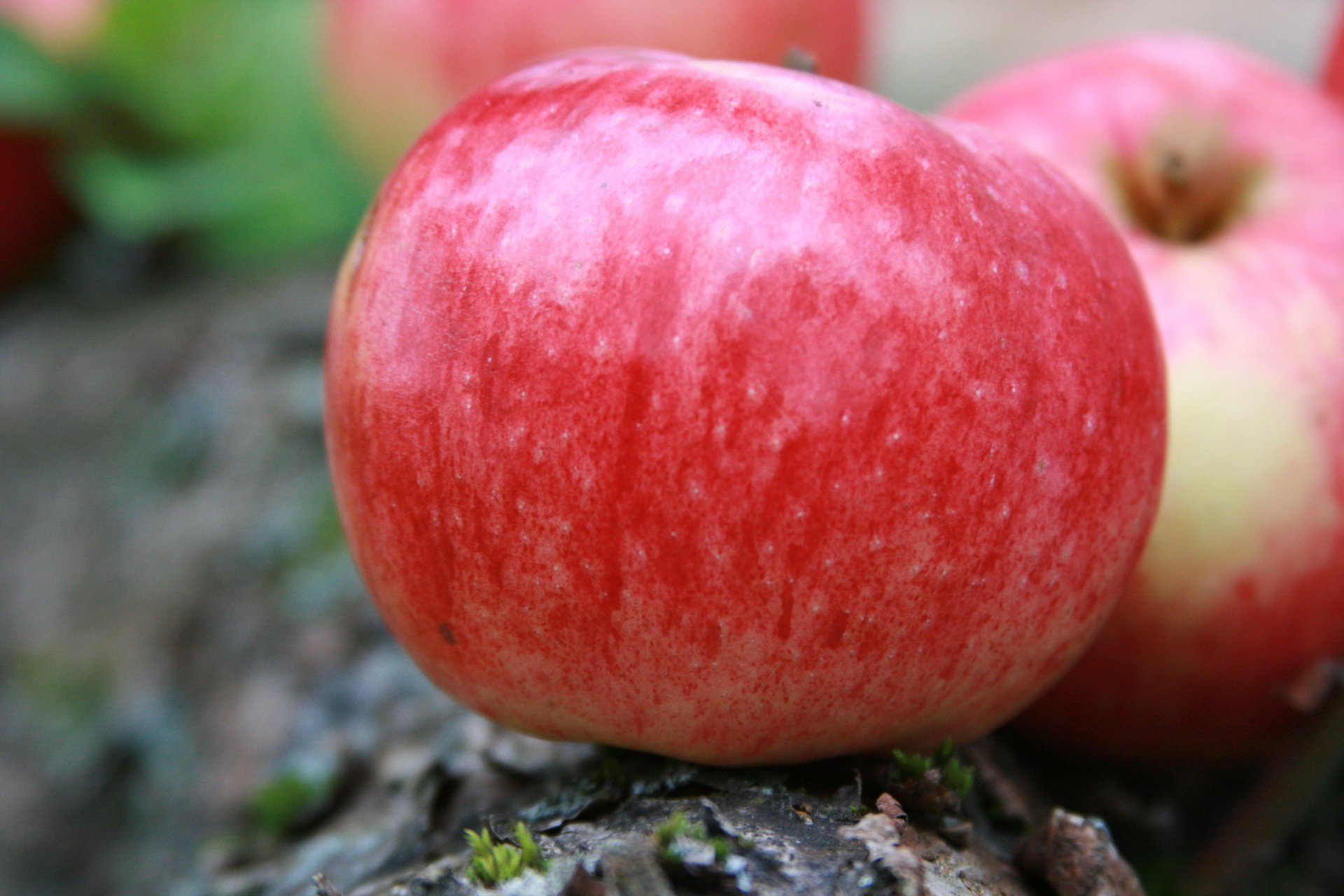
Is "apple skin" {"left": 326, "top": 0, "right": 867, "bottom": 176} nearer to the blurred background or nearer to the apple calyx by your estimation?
the blurred background

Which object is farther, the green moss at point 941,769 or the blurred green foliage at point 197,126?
the blurred green foliage at point 197,126

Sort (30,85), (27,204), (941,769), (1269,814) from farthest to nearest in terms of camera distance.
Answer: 1. (27,204)
2. (30,85)
3. (1269,814)
4. (941,769)

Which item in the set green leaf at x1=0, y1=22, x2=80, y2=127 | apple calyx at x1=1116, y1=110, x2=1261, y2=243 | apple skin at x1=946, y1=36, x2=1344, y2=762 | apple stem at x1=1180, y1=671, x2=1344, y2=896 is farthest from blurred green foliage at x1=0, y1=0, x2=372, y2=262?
apple stem at x1=1180, y1=671, x2=1344, y2=896

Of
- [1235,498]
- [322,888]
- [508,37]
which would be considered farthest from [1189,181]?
[322,888]

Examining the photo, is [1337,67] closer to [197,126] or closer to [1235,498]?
[1235,498]

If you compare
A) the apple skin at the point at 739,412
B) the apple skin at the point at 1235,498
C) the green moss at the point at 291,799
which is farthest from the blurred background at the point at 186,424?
the apple skin at the point at 739,412

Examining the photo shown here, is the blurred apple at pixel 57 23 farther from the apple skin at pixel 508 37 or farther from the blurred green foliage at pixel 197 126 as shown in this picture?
the apple skin at pixel 508 37
